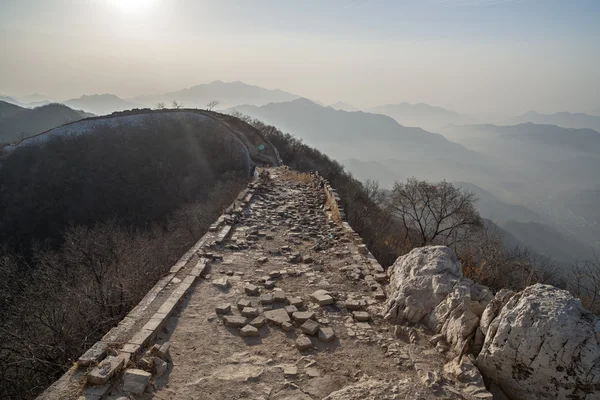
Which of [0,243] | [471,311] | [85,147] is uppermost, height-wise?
[85,147]

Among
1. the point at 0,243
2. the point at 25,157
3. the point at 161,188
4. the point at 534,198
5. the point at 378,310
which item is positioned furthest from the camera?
the point at 534,198

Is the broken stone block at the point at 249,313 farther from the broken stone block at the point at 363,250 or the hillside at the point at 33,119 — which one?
the hillside at the point at 33,119

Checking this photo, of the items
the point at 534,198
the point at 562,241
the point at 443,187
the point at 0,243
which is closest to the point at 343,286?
the point at 443,187

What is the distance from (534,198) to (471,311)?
191m

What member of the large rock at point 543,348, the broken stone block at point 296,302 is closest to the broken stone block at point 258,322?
the broken stone block at point 296,302

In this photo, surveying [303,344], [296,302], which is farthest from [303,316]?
[303,344]

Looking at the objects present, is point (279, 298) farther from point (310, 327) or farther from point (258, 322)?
point (310, 327)

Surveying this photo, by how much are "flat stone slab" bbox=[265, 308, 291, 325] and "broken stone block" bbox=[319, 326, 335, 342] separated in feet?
1.70

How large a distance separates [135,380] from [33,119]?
9214cm

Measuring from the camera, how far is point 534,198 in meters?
164

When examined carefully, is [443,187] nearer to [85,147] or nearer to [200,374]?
[200,374]

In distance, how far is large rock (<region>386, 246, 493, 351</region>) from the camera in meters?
4.18

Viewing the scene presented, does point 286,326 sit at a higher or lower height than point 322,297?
lower

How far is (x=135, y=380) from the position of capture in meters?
3.65
